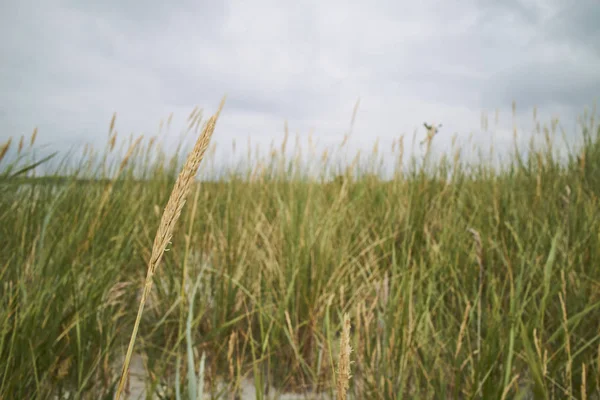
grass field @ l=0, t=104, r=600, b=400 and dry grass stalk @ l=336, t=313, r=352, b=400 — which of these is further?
grass field @ l=0, t=104, r=600, b=400

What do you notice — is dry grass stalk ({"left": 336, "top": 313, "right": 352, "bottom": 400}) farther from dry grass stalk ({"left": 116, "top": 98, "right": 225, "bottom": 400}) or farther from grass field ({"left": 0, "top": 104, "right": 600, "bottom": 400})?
grass field ({"left": 0, "top": 104, "right": 600, "bottom": 400})

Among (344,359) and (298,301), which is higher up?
(344,359)

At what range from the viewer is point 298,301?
5.12 feet

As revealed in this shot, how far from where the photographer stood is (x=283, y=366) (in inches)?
58.5

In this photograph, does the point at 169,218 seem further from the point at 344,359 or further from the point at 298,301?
the point at 298,301

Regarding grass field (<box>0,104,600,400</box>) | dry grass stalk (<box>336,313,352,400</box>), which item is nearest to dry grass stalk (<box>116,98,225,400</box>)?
dry grass stalk (<box>336,313,352,400</box>)

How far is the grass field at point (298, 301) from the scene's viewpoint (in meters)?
1.15

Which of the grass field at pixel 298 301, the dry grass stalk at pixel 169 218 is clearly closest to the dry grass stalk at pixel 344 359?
the dry grass stalk at pixel 169 218

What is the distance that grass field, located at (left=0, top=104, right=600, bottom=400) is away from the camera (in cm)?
115

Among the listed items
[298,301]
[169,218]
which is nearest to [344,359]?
[169,218]

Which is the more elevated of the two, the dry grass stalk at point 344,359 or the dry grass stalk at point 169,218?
the dry grass stalk at point 169,218

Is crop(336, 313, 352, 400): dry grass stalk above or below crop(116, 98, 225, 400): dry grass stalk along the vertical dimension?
below

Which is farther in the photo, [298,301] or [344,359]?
[298,301]

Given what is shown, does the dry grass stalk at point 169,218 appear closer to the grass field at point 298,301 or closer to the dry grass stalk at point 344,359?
the dry grass stalk at point 344,359
